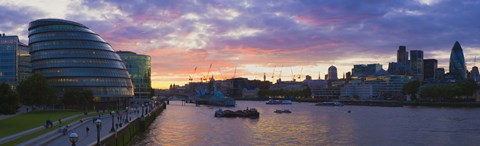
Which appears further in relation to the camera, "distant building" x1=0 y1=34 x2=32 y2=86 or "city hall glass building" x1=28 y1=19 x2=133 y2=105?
"distant building" x1=0 y1=34 x2=32 y2=86

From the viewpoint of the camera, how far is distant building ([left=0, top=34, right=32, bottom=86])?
119500 millimetres

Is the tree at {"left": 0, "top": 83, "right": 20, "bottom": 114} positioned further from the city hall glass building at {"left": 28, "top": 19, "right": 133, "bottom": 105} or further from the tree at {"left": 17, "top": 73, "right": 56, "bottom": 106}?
the city hall glass building at {"left": 28, "top": 19, "right": 133, "bottom": 105}

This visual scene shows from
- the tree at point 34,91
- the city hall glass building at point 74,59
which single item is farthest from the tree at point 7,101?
the city hall glass building at point 74,59

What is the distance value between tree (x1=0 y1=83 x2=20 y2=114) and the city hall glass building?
57103 mm

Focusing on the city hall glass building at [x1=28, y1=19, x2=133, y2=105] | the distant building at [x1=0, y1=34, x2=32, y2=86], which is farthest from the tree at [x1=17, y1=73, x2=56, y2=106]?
the distant building at [x1=0, y1=34, x2=32, y2=86]

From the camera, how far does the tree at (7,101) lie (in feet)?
176

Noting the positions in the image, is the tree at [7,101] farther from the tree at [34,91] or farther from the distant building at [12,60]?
the distant building at [12,60]

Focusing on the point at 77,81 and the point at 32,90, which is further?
the point at 77,81

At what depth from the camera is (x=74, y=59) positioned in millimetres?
113312

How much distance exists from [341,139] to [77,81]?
73231 mm

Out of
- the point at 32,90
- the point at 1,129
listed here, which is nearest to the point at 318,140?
the point at 1,129

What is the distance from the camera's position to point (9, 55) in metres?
120

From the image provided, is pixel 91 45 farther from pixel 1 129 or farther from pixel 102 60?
pixel 1 129

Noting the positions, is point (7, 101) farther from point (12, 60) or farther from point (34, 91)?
point (12, 60)
